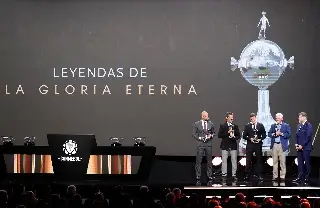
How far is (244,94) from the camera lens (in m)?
16.0

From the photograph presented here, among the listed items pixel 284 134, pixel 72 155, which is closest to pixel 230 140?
pixel 284 134

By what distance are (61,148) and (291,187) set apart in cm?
454

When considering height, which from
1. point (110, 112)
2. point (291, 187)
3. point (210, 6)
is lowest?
point (291, 187)

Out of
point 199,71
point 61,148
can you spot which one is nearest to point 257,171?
point 199,71

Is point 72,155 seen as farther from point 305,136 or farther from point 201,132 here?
point 305,136

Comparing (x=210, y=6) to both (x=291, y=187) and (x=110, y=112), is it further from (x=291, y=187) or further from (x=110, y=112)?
(x=291, y=187)

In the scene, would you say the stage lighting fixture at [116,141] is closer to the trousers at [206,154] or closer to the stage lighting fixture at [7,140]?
the trousers at [206,154]

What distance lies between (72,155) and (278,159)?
13.7 feet

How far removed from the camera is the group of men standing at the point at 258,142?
13.5 metres

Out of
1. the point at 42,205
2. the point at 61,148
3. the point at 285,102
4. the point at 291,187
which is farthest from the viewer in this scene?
the point at 285,102

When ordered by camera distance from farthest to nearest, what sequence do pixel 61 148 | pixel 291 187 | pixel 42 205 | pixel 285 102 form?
pixel 285 102
pixel 61 148
pixel 291 187
pixel 42 205

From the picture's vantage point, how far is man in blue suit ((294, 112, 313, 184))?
13383 mm

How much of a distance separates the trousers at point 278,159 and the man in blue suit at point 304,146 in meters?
0.44

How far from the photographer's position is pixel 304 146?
13.4 meters
